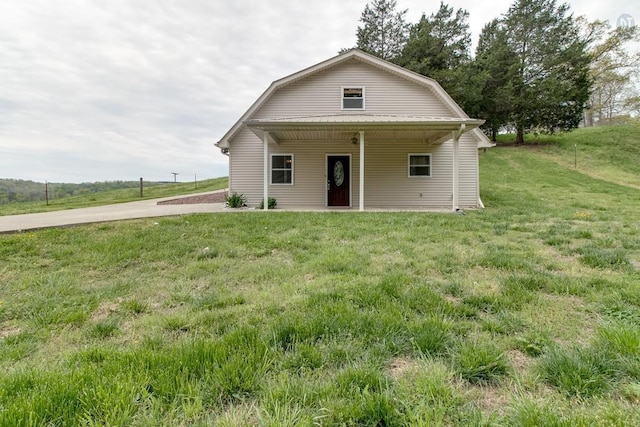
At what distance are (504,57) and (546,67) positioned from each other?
323 cm

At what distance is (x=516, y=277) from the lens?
3445 mm

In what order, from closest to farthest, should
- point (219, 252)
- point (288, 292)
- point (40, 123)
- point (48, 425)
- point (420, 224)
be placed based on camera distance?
1. point (48, 425)
2. point (288, 292)
3. point (219, 252)
4. point (420, 224)
5. point (40, 123)

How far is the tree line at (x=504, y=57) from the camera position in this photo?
2289cm

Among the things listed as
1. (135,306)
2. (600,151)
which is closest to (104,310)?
(135,306)

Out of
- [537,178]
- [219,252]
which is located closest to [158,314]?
[219,252]

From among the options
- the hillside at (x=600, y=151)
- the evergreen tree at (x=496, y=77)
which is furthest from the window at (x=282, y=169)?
the evergreen tree at (x=496, y=77)

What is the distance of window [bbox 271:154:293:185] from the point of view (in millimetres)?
11695

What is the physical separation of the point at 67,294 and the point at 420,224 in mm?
6286

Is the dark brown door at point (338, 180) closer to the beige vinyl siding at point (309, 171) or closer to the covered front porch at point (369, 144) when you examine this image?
the covered front porch at point (369, 144)

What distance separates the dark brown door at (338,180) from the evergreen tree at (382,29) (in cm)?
1819

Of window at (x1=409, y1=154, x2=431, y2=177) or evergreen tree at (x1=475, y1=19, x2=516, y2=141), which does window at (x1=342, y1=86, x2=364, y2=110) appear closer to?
window at (x1=409, y1=154, x2=431, y2=177)

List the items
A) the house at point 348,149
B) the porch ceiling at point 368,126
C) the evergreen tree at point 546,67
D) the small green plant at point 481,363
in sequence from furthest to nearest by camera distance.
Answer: the evergreen tree at point 546,67 → the house at point 348,149 → the porch ceiling at point 368,126 → the small green plant at point 481,363

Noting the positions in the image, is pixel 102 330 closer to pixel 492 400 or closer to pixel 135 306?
pixel 135 306

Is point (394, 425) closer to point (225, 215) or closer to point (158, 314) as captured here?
point (158, 314)
